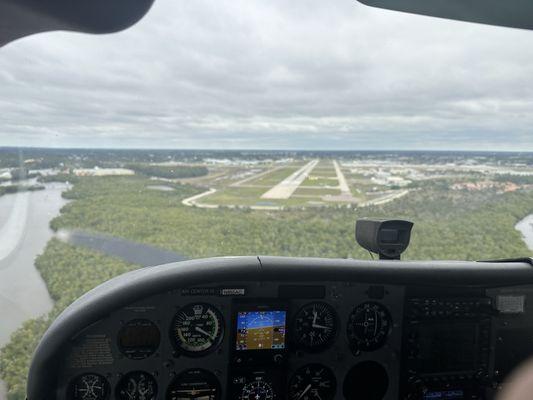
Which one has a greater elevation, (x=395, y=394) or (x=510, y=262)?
(x=510, y=262)

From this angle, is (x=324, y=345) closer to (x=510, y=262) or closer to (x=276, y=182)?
(x=276, y=182)

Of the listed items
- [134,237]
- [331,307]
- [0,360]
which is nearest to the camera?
[0,360]

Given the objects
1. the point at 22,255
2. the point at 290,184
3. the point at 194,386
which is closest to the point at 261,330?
the point at 194,386

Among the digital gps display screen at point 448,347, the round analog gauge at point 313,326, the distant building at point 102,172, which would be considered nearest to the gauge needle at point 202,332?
the round analog gauge at point 313,326

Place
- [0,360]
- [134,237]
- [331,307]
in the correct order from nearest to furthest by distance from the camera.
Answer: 1. [0,360]
2. [134,237]
3. [331,307]

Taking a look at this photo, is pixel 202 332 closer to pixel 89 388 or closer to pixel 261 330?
pixel 261 330

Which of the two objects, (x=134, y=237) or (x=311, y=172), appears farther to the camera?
(x=311, y=172)

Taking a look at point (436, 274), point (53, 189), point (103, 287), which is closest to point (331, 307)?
point (436, 274)
